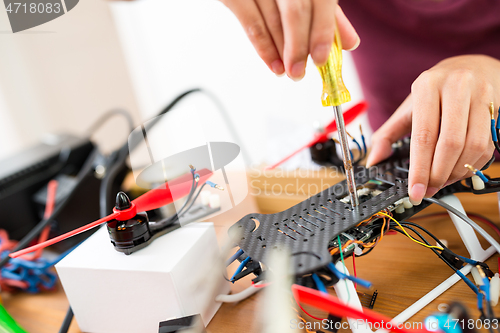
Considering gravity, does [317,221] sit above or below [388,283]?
above

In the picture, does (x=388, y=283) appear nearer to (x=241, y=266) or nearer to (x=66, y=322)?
(x=241, y=266)

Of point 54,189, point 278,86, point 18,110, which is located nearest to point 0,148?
point 18,110

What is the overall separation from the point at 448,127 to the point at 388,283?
21 cm

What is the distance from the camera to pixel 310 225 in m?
0.40

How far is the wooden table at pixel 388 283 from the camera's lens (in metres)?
0.41

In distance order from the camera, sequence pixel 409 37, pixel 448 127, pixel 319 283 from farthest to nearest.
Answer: pixel 409 37 → pixel 448 127 → pixel 319 283

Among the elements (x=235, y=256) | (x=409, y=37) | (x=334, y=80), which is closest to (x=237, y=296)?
(x=235, y=256)

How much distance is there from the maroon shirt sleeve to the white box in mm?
603

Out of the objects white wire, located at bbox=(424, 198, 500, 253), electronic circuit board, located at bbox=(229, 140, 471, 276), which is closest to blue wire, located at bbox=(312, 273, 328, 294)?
electronic circuit board, located at bbox=(229, 140, 471, 276)

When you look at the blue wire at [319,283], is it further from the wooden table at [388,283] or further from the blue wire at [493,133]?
the blue wire at [493,133]

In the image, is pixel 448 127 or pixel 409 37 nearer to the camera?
pixel 448 127

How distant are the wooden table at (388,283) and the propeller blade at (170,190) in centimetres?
6

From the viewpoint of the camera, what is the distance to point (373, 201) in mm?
425

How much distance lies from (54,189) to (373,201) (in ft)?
2.23
